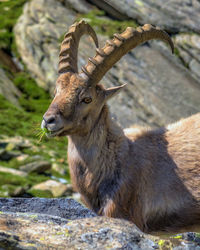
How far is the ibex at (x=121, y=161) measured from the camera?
8.36 meters

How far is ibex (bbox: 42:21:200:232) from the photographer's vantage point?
8.36 m

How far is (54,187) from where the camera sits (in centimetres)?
1906

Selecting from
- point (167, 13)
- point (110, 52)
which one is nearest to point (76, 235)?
point (110, 52)

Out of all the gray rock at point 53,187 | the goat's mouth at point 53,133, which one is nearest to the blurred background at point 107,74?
the gray rock at point 53,187

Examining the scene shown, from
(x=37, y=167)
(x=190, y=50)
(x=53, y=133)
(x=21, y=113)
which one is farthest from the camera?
(x=190, y=50)

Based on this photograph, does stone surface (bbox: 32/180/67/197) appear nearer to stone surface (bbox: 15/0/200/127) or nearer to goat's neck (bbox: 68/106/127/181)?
goat's neck (bbox: 68/106/127/181)

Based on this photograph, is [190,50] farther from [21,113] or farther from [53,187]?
Result: [53,187]

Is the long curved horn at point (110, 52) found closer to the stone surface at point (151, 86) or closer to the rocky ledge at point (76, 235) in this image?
the rocky ledge at point (76, 235)

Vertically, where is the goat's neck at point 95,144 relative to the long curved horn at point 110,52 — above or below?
below

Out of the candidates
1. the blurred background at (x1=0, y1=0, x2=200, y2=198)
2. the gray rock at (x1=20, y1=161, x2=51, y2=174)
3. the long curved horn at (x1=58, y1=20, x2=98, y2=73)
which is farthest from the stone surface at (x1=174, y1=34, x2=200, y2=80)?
the long curved horn at (x1=58, y1=20, x2=98, y2=73)

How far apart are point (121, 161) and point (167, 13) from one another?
27183 millimetres

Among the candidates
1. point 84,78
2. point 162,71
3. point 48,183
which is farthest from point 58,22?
point 84,78

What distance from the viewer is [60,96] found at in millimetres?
8109

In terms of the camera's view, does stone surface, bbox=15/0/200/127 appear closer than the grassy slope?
No
